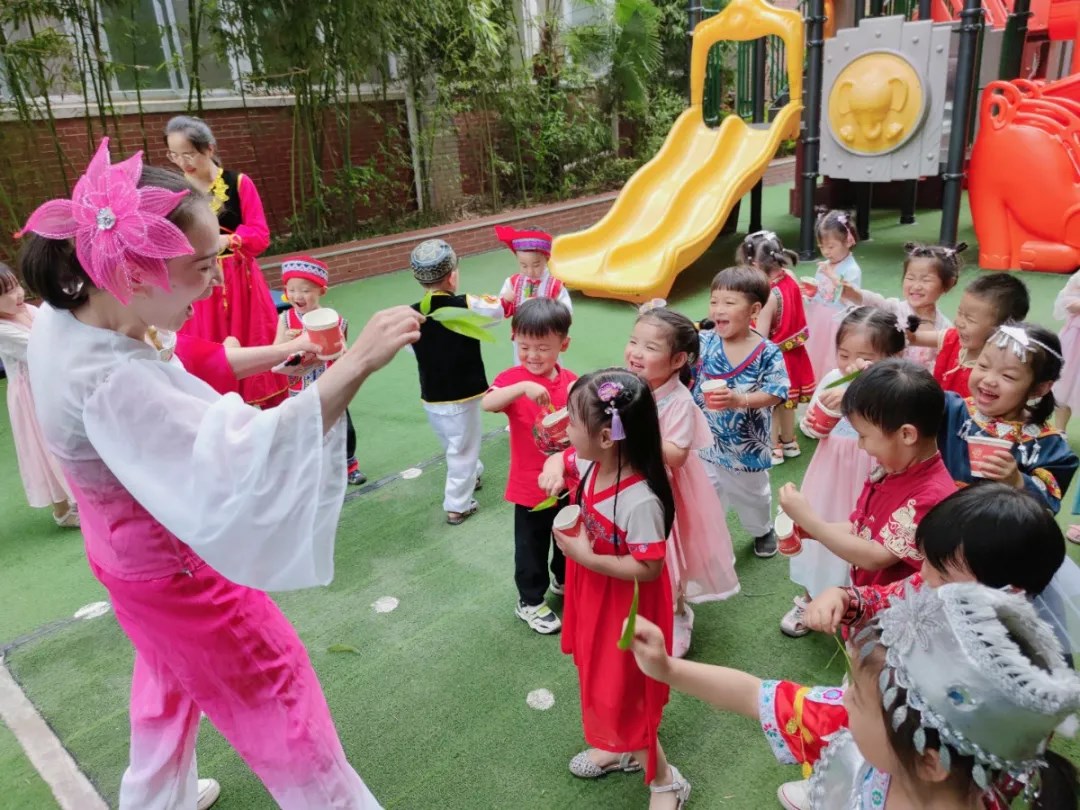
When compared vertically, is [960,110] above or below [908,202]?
above

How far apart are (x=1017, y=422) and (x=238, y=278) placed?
142 inches

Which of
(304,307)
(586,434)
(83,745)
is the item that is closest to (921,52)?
(304,307)

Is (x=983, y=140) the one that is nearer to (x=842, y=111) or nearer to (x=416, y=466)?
(x=842, y=111)

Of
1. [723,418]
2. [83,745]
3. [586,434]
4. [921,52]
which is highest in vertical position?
[921,52]

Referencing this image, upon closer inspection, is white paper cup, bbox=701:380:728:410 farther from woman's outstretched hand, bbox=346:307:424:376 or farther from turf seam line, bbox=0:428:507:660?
turf seam line, bbox=0:428:507:660

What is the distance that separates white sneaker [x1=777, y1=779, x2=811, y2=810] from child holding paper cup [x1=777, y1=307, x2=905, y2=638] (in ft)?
2.33

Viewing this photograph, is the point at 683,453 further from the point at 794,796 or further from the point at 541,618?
the point at 794,796

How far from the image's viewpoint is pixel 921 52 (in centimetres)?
663

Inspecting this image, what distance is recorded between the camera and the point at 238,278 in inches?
156

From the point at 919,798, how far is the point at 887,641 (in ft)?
0.74

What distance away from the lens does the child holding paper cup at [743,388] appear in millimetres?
2893

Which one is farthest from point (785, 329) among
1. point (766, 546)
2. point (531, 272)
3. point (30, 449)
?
point (30, 449)

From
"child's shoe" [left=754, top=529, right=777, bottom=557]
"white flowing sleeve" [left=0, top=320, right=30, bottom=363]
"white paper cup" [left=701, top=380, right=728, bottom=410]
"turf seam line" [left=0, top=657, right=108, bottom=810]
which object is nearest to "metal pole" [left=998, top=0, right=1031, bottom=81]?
"child's shoe" [left=754, top=529, right=777, bottom=557]

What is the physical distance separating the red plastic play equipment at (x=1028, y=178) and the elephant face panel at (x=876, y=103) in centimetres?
71
